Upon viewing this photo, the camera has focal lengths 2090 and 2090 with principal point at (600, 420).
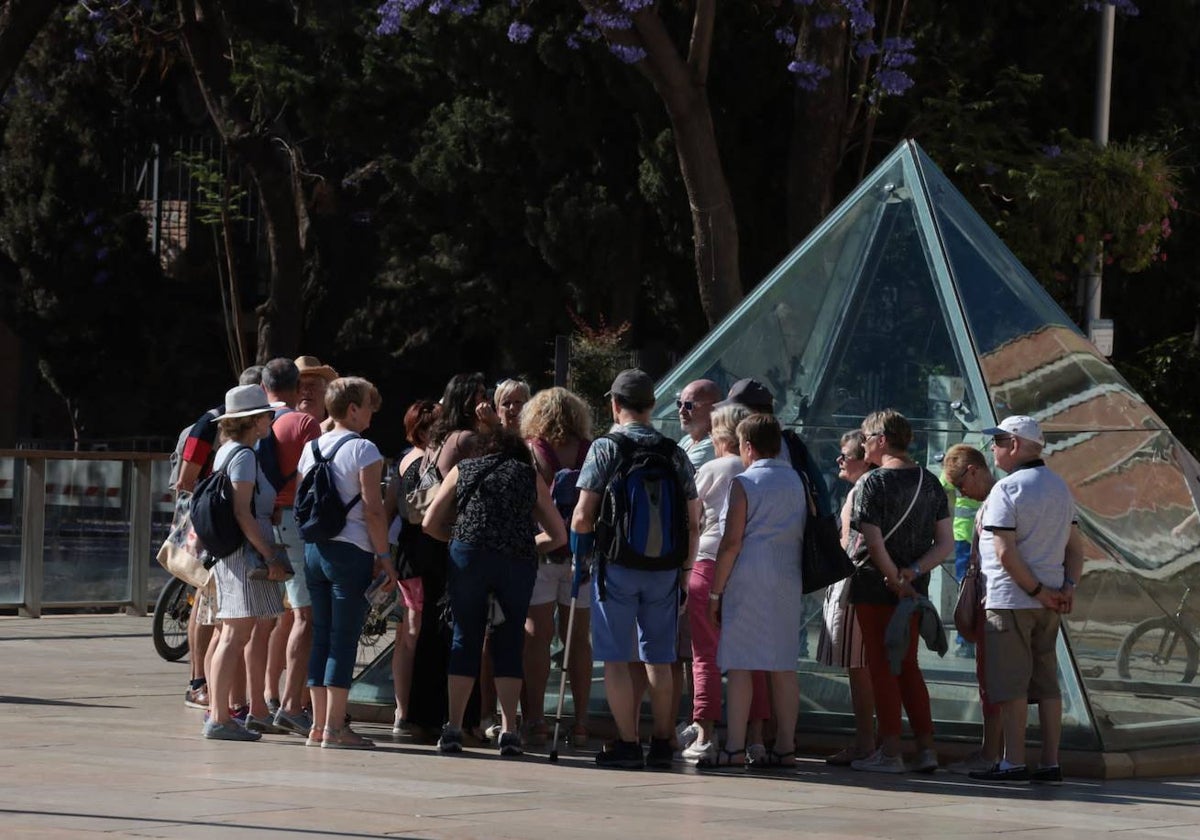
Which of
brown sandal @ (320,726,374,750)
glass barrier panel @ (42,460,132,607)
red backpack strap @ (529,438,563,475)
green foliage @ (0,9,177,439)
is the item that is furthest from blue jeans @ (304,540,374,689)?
green foliage @ (0,9,177,439)

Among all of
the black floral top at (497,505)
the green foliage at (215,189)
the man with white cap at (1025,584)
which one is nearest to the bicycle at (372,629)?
the black floral top at (497,505)

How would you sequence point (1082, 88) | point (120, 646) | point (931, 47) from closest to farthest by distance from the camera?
point (120, 646) < point (931, 47) < point (1082, 88)

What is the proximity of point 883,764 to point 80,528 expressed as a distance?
9737mm

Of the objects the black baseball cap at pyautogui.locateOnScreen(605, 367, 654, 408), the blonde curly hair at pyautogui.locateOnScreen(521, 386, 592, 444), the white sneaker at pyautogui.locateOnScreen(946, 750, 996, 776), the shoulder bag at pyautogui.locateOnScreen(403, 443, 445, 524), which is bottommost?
the white sneaker at pyautogui.locateOnScreen(946, 750, 996, 776)

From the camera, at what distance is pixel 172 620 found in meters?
14.1

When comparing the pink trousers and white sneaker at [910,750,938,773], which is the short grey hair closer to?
the pink trousers

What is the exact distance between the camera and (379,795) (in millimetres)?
7961

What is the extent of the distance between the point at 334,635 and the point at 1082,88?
14.7 meters

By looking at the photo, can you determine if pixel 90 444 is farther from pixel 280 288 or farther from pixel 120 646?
pixel 120 646

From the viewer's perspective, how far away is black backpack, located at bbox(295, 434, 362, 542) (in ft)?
30.3

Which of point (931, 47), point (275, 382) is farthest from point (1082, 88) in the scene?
point (275, 382)

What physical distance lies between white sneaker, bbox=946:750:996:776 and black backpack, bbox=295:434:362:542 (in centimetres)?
295

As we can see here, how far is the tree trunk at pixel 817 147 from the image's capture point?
17.7 meters

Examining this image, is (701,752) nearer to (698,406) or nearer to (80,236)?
(698,406)
